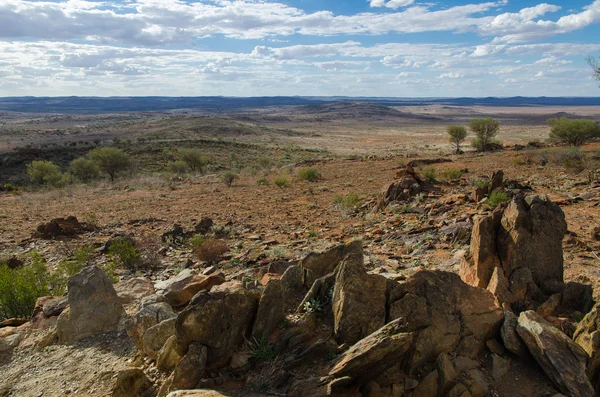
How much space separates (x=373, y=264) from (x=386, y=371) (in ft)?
14.4

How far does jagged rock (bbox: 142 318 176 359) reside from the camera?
5.27 meters

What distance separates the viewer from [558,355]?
4438 mm

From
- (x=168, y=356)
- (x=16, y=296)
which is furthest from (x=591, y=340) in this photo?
(x=16, y=296)

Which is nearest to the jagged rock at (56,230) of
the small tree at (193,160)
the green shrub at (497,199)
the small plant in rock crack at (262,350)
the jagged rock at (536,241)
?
the small plant in rock crack at (262,350)

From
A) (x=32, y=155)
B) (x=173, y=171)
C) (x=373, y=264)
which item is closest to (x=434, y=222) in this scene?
(x=373, y=264)

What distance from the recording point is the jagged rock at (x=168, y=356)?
4.91 m

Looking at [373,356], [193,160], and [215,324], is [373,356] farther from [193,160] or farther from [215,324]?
[193,160]

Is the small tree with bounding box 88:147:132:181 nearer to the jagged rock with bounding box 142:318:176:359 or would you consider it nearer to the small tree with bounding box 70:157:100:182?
the small tree with bounding box 70:157:100:182

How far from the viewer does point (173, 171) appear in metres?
36.2

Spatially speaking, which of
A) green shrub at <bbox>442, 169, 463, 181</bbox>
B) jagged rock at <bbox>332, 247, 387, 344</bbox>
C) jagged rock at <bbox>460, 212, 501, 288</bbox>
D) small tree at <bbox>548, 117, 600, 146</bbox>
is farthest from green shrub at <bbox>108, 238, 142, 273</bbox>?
small tree at <bbox>548, 117, 600, 146</bbox>

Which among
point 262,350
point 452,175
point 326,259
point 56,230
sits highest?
point 326,259

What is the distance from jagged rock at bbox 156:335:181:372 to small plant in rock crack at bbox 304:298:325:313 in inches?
65.8

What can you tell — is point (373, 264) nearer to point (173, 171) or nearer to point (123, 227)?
point (123, 227)

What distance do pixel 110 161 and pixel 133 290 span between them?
30.6m
